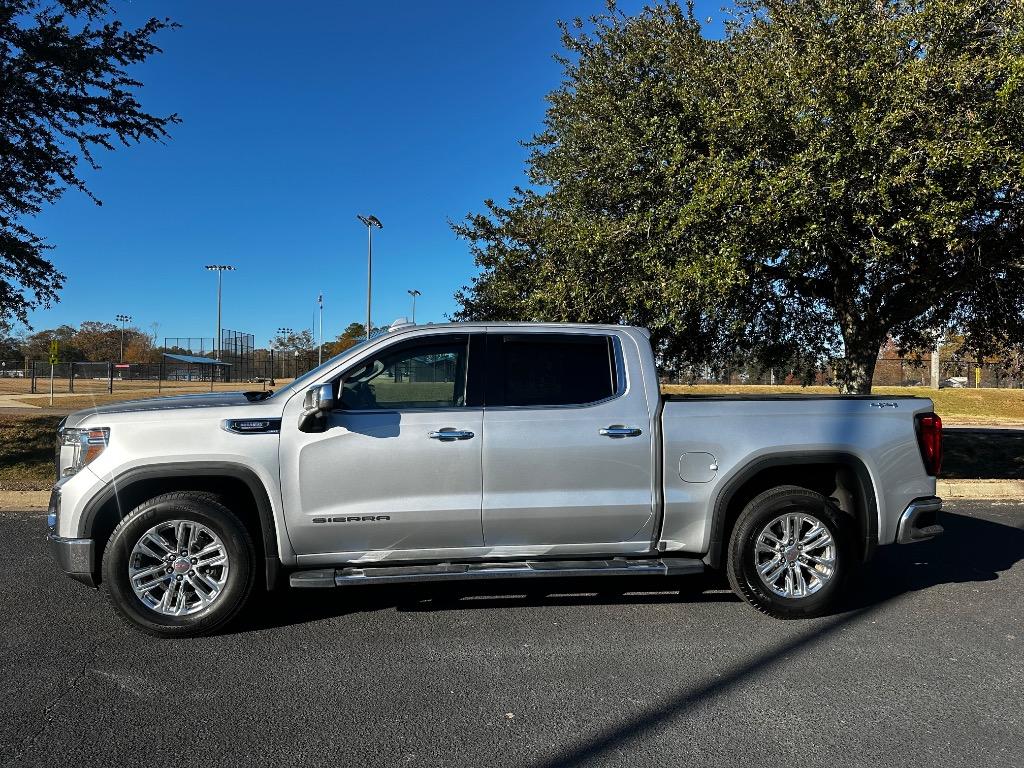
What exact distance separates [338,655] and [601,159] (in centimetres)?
854

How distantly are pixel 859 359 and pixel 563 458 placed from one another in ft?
31.9

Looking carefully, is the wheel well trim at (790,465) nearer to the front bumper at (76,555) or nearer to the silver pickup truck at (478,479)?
the silver pickup truck at (478,479)

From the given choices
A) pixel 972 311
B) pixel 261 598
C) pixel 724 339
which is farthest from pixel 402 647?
pixel 972 311

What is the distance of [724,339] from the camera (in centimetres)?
1364

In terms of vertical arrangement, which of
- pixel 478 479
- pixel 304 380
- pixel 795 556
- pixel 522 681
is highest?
pixel 304 380

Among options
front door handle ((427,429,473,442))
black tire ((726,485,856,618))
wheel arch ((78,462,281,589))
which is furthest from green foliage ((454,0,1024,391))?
wheel arch ((78,462,281,589))

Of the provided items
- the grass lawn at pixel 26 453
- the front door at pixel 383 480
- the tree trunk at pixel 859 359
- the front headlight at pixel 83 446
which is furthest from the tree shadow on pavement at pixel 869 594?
the grass lawn at pixel 26 453

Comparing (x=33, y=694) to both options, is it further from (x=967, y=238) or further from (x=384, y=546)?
(x=967, y=238)

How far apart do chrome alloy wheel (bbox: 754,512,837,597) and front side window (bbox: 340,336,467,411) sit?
2.20m

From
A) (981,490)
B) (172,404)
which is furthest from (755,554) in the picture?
(981,490)

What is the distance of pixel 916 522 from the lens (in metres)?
4.69

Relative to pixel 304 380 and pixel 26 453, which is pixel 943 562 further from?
pixel 26 453

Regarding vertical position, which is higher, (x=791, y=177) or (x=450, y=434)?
(x=791, y=177)

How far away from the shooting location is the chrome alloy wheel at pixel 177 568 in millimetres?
4188
